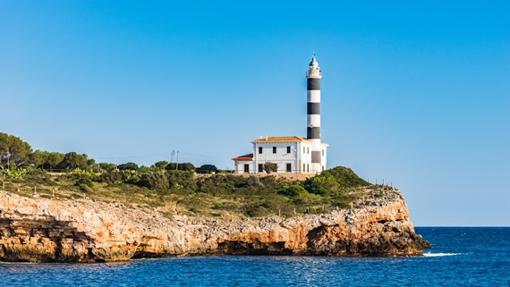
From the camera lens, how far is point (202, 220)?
54156 millimetres

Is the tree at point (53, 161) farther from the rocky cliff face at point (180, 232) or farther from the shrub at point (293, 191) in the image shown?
the rocky cliff face at point (180, 232)

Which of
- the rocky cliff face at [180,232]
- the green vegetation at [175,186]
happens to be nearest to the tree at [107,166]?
the green vegetation at [175,186]

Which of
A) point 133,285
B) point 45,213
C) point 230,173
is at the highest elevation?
point 230,173

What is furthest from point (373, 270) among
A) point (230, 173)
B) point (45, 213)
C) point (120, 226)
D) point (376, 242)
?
point (230, 173)

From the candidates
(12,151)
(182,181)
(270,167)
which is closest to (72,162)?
(12,151)

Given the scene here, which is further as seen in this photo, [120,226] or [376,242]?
[376,242]

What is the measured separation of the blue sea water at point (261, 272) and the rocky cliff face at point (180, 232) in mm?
960

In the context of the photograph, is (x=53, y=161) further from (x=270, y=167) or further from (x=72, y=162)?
(x=270, y=167)

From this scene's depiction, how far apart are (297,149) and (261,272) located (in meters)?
29.4

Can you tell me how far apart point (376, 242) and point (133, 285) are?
2101cm

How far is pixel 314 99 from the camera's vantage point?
7319 cm

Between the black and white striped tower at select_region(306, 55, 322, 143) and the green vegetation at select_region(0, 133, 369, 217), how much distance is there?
3.91 meters

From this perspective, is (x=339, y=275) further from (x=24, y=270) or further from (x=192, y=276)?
(x=24, y=270)

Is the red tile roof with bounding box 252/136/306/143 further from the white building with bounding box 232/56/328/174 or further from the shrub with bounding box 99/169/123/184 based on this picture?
the shrub with bounding box 99/169/123/184
